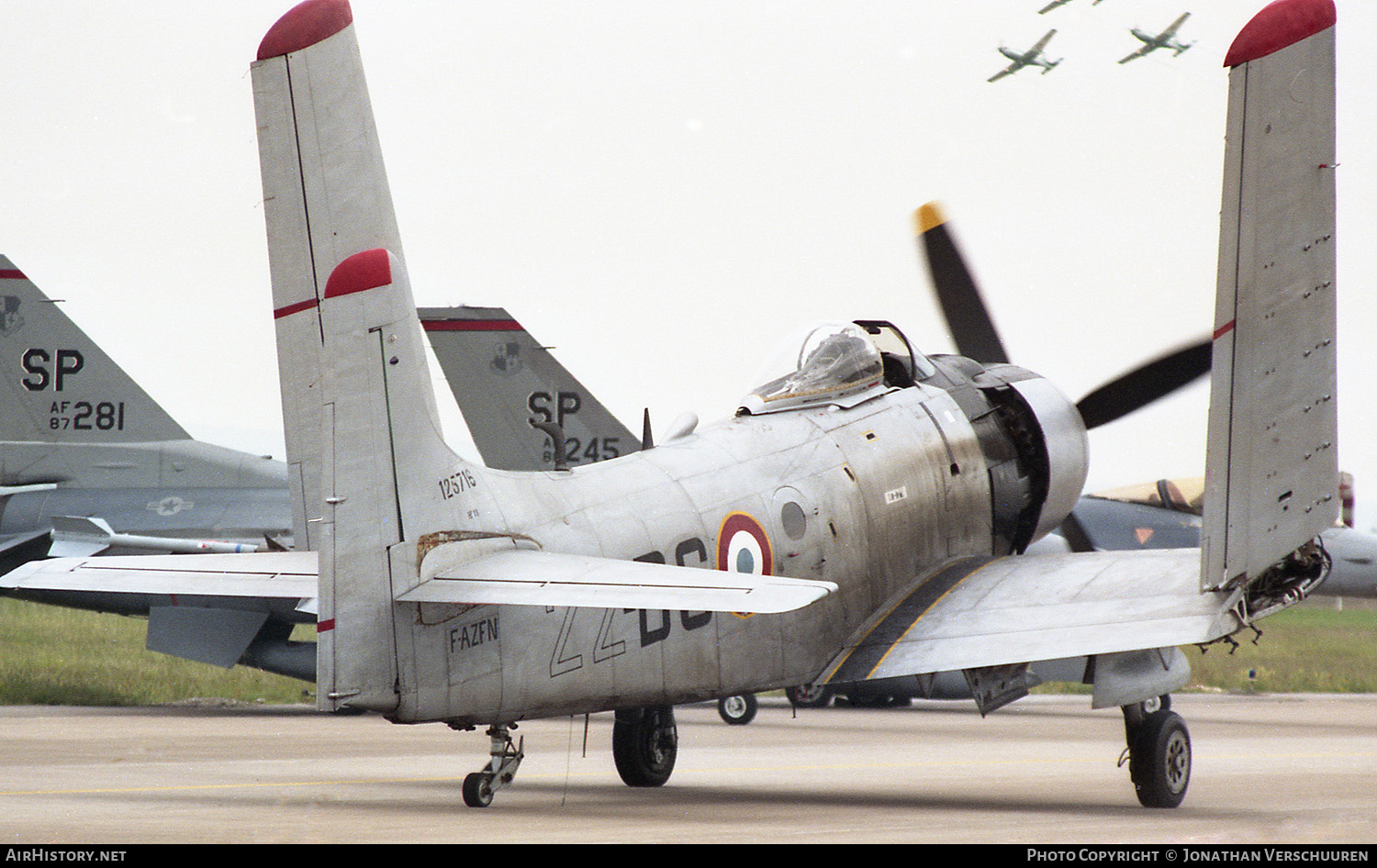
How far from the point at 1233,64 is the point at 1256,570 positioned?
10.1 feet

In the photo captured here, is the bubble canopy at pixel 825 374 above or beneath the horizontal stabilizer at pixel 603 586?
above

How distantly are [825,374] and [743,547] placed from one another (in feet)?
7.22

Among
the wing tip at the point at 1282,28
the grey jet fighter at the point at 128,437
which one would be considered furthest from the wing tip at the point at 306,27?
the grey jet fighter at the point at 128,437

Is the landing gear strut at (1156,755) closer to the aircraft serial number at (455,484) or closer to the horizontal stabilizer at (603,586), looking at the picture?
the horizontal stabilizer at (603,586)

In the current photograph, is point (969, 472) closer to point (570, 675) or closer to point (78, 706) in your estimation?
point (570, 675)

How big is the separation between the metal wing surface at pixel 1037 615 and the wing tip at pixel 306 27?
555 centimetres

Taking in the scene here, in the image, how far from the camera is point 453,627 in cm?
860

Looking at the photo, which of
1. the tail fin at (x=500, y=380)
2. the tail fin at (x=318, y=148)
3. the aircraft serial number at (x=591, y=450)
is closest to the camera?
the tail fin at (x=318, y=148)

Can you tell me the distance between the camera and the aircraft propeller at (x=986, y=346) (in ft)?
44.5

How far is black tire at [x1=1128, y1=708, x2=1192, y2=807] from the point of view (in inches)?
424

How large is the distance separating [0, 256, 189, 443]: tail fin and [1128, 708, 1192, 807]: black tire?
1784 cm

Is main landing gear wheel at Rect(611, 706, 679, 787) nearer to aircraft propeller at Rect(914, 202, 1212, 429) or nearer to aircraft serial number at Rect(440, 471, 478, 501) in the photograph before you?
aircraft serial number at Rect(440, 471, 478, 501)

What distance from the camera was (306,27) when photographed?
9.73m

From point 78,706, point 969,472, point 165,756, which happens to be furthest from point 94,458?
point 969,472
